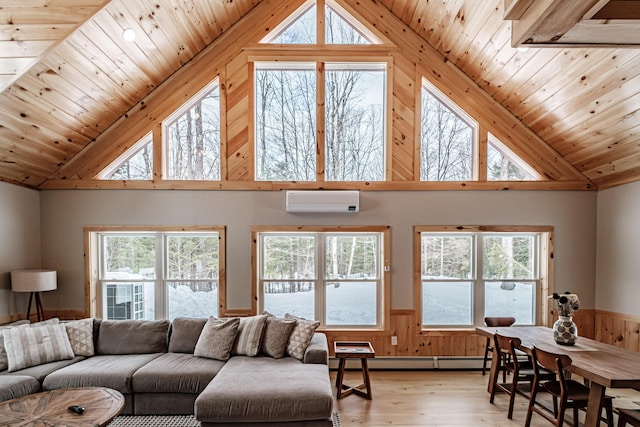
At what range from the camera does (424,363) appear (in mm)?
5113

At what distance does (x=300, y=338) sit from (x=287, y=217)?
64.5 inches

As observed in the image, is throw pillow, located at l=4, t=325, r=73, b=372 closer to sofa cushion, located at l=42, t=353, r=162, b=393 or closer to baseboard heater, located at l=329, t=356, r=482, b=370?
sofa cushion, located at l=42, t=353, r=162, b=393

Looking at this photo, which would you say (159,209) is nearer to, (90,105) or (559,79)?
(90,105)

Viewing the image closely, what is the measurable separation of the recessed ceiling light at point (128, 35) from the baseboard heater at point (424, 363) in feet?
14.4

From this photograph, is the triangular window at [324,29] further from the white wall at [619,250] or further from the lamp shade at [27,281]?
the lamp shade at [27,281]

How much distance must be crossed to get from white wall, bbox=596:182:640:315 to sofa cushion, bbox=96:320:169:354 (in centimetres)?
555

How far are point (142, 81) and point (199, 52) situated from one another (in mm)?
835

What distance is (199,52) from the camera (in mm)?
5074

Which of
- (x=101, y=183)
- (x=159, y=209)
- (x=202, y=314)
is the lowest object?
(x=202, y=314)

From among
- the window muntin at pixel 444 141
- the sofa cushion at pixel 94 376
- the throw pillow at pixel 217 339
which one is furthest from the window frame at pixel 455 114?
the sofa cushion at pixel 94 376

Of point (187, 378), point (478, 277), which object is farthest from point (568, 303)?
point (187, 378)

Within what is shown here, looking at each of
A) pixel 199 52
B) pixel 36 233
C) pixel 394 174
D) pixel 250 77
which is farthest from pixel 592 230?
pixel 36 233

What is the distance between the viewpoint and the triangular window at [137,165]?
16.9 ft

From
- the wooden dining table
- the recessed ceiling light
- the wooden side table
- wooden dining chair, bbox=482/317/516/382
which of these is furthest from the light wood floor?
the recessed ceiling light
